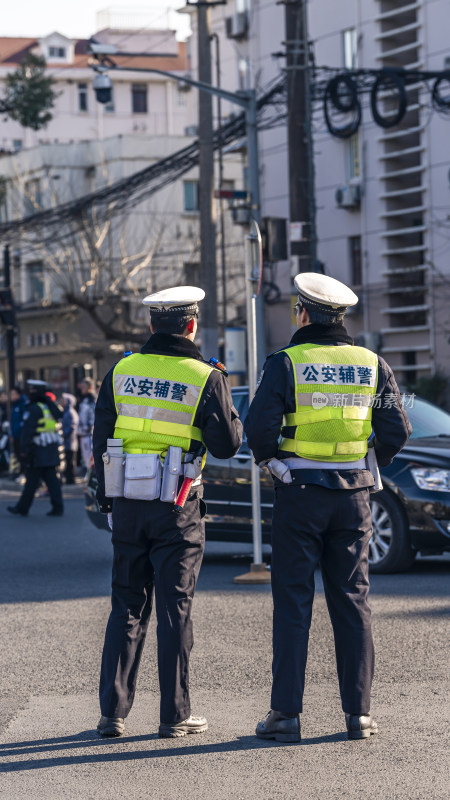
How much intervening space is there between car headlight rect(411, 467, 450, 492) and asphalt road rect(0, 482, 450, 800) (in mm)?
745

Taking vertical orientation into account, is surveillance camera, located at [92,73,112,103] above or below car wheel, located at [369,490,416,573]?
above

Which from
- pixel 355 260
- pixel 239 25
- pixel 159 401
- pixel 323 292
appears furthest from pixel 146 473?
pixel 239 25

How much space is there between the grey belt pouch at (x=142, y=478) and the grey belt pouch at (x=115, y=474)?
0.05 m

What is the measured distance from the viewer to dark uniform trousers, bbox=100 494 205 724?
5656 millimetres

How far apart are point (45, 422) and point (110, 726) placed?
12.7 m

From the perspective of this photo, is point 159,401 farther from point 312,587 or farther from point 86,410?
point 86,410

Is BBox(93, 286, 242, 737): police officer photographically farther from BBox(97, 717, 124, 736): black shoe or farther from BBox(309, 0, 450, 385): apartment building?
BBox(309, 0, 450, 385): apartment building

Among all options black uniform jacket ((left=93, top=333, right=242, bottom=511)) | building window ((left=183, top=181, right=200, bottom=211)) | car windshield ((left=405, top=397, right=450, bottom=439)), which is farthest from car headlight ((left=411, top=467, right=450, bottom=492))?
building window ((left=183, top=181, right=200, bottom=211))

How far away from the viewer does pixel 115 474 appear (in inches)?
227

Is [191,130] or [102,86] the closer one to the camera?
[102,86]

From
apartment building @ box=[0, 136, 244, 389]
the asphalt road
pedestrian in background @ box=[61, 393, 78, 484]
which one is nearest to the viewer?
the asphalt road

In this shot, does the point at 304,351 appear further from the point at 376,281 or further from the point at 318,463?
the point at 376,281

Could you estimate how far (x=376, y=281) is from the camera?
38.3 metres

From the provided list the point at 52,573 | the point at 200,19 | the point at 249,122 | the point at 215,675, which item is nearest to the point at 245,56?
the point at 200,19
